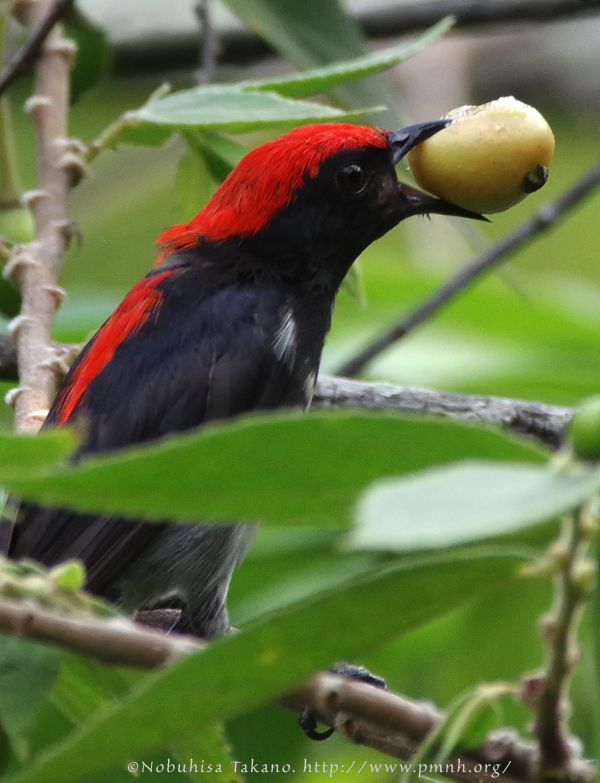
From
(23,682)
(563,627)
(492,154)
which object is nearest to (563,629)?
(563,627)

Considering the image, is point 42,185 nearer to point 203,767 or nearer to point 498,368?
point 498,368

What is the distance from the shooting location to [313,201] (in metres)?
2.96

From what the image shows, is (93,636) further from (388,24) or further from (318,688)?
(388,24)

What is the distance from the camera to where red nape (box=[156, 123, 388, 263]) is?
2.85 m

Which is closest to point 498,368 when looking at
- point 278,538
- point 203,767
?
point 278,538

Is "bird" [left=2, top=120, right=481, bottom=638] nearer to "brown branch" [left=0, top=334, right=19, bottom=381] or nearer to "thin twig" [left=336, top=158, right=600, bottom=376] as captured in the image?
"brown branch" [left=0, top=334, right=19, bottom=381]

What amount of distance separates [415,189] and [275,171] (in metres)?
0.38

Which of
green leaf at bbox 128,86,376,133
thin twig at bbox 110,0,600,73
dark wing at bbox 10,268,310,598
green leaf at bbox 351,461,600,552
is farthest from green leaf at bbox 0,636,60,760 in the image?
thin twig at bbox 110,0,600,73

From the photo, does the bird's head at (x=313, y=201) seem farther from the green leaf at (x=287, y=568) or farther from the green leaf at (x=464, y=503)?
the green leaf at (x=464, y=503)

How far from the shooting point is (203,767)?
1.60 meters

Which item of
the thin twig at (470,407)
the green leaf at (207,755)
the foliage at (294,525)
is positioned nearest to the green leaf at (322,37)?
the thin twig at (470,407)

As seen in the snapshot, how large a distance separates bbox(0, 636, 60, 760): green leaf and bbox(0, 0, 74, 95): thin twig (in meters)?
1.96

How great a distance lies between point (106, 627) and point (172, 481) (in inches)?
6.8

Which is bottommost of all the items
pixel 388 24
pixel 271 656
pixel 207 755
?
pixel 207 755
